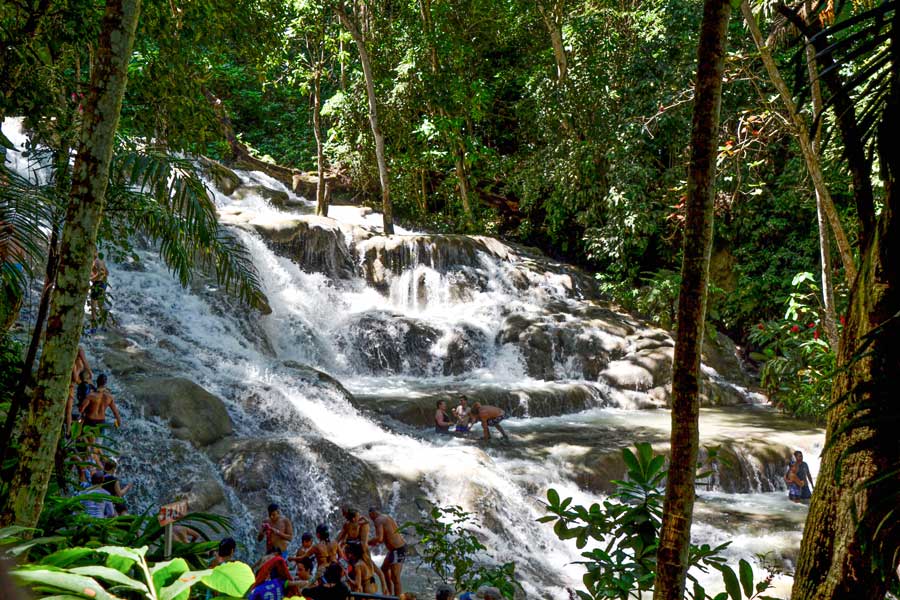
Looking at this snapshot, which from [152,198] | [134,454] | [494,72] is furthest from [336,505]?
[494,72]

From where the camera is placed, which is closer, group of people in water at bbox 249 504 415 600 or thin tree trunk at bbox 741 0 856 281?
group of people in water at bbox 249 504 415 600

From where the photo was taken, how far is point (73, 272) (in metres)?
3.11

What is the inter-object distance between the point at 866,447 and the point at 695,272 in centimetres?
107

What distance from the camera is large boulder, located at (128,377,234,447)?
8594 mm

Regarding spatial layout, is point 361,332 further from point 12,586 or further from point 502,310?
point 12,586

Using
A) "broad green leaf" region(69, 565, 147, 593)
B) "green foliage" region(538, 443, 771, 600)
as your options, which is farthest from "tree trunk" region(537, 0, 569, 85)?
"broad green leaf" region(69, 565, 147, 593)

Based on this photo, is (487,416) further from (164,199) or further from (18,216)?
(18,216)

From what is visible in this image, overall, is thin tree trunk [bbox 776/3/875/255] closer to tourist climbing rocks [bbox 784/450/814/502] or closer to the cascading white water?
the cascading white water

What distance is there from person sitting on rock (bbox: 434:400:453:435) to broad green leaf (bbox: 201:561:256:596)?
34.3 ft

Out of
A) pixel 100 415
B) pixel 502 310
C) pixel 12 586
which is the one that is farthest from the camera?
pixel 502 310

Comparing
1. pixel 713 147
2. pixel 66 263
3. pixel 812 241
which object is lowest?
pixel 66 263

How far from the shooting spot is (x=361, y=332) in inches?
592


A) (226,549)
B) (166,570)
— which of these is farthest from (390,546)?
(166,570)

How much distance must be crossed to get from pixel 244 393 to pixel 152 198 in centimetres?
516
